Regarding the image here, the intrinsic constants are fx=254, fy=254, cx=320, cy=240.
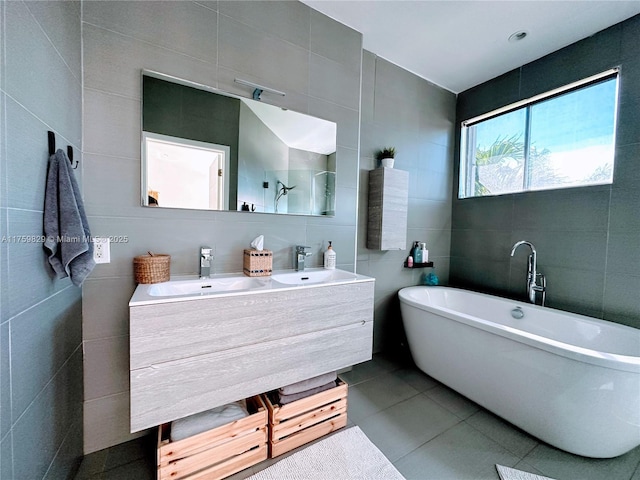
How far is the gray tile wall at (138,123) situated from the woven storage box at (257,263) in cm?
9

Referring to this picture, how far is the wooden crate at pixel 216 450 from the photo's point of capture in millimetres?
1116

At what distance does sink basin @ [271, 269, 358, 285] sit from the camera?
5.44 feet

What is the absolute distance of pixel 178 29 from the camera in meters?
1.43

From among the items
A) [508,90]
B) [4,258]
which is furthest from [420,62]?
[4,258]

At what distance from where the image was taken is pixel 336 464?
4.28 feet

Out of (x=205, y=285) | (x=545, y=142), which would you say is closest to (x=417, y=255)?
(x=545, y=142)

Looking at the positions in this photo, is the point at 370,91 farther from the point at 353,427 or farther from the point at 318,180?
the point at 353,427

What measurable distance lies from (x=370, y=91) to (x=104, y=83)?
192cm

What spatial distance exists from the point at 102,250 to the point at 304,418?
1.41 meters

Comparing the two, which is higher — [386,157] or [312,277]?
[386,157]

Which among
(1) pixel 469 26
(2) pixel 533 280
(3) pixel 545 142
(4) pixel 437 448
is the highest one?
(1) pixel 469 26

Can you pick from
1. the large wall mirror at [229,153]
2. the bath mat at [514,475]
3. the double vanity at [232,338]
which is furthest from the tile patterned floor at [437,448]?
the large wall mirror at [229,153]

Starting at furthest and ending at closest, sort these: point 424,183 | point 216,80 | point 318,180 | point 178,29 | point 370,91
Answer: point 424,183 < point 370,91 < point 318,180 < point 216,80 < point 178,29

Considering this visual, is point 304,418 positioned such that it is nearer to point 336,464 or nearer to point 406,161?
point 336,464
